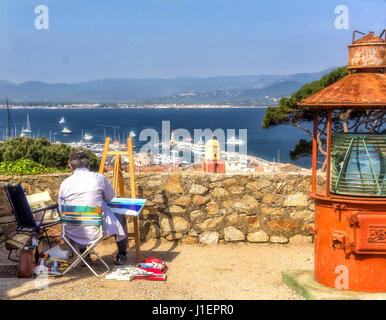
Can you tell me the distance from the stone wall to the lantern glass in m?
2.36

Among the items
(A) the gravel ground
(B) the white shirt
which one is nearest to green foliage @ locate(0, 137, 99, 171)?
(A) the gravel ground

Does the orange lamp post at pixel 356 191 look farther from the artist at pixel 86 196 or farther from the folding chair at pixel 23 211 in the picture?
the folding chair at pixel 23 211

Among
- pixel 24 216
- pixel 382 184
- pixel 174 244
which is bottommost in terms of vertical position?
pixel 174 244

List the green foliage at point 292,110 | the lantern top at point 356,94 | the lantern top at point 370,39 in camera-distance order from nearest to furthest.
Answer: the lantern top at point 356,94 → the lantern top at point 370,39 → the green foliage at point 292,110

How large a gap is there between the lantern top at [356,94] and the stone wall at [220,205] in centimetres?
242

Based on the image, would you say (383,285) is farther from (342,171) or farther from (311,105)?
(311,105)

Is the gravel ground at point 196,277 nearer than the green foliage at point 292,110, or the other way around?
→ the gravel ground at point 196,277

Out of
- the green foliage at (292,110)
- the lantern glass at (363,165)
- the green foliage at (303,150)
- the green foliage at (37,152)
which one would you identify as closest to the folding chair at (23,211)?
the lantern glass at (363,165)

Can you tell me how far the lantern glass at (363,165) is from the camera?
471 centimetres

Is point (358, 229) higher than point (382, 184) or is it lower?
lower

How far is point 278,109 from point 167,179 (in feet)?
66.9

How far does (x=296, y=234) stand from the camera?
7227 millimetres

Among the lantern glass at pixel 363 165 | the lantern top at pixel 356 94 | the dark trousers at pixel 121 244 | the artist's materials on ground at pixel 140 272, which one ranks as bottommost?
the artist's materials on ground at pixel 140 272

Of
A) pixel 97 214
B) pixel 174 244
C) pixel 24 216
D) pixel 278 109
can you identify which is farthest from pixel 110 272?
pixel 278 109
